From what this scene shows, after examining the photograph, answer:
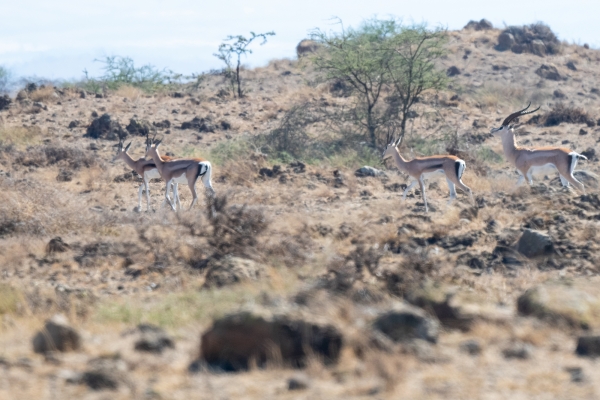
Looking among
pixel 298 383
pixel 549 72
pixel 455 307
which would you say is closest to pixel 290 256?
pixel 455 307

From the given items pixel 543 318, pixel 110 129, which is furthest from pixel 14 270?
pixel 110 129

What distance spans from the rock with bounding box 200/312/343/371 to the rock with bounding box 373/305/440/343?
1.10 feet

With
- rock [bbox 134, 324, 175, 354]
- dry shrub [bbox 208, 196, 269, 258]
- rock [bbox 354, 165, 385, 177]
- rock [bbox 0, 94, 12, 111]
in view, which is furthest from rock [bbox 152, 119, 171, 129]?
rock [bbox 134, 324, 175, 354]

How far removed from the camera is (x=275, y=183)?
15.7 m

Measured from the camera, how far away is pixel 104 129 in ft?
66.3

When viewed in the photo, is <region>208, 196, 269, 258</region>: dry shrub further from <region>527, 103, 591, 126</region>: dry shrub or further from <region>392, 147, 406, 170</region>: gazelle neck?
<region>527, 103, 591, 126</region>: dry shrub

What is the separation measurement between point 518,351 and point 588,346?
0.43 metres

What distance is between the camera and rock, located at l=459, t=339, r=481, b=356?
516cm

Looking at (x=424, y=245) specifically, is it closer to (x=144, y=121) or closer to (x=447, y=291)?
(x=447, y=291)

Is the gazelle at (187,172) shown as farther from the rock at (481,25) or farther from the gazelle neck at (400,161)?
the rock at (481,25)

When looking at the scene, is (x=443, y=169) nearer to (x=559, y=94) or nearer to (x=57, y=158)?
(x=57, y=158)

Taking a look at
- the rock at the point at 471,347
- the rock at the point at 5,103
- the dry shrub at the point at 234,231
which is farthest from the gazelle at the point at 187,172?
the rock at the point at 5,103

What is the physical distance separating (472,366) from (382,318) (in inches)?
26.7

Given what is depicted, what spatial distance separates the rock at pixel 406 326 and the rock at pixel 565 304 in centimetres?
92
